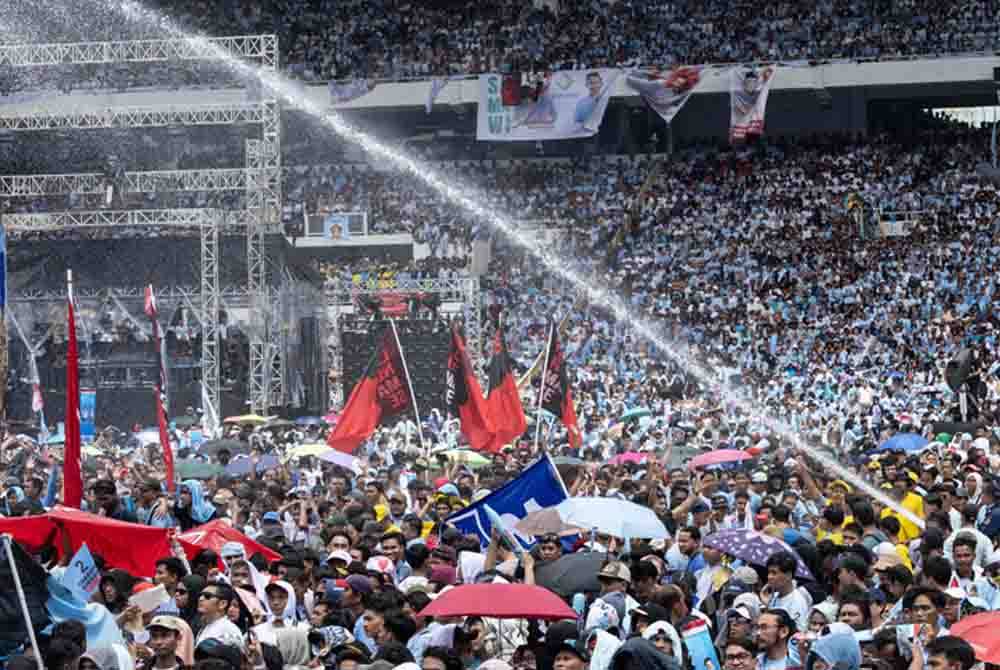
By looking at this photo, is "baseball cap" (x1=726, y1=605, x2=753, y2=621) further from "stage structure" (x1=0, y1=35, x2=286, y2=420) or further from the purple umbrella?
"stage structure" (x1=0, y1=35, x2=286, y2=420)

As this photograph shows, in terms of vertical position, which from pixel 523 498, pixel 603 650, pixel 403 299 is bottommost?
pixel 403 299

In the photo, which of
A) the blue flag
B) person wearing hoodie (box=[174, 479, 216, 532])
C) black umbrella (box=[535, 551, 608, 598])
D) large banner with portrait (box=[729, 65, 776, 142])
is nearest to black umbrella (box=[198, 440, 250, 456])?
person wearing hoodie (box=[174, 479, 216, 532])

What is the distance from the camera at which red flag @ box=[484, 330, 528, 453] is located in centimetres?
2159

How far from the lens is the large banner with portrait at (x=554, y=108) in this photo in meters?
44.9

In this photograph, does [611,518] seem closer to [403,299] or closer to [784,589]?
[784,589]

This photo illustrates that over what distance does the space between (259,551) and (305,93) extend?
35.1 meters

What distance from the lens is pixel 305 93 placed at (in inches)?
1837

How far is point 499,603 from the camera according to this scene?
30.2 ft

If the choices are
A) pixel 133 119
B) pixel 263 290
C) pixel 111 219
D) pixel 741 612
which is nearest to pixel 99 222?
pixel 111 219

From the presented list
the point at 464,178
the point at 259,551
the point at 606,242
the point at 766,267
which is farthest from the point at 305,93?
the point at 259,551

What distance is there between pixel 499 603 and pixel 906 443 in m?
13.7

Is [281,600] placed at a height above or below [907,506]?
above

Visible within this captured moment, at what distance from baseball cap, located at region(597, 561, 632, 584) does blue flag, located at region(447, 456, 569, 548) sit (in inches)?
113

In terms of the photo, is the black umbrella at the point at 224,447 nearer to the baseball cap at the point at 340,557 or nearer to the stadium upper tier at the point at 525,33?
the baseball cap at the point at 340,557
